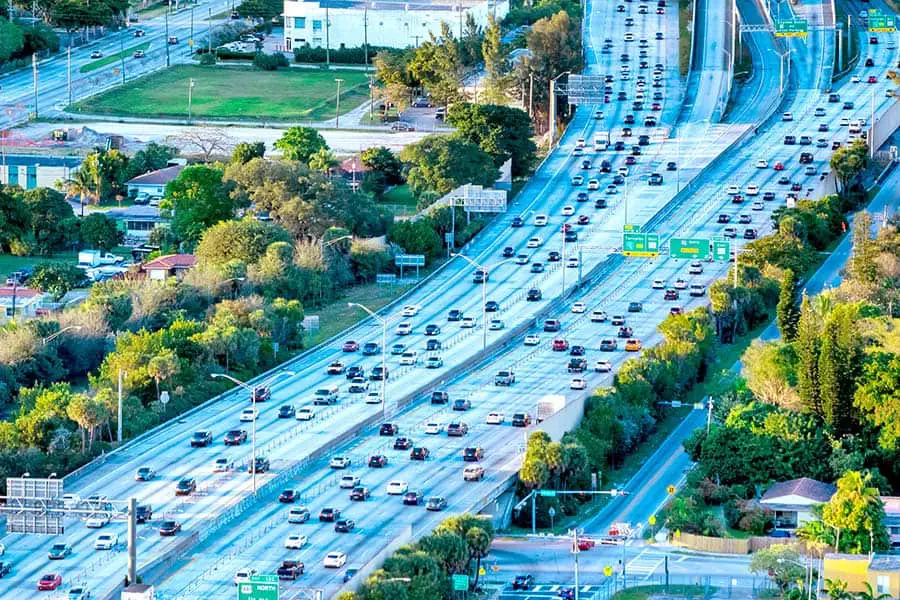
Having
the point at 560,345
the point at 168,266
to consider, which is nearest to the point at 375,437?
the point at 560,345

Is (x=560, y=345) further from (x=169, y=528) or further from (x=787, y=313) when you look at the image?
(x=169, y=528)

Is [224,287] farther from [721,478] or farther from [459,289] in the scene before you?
[721,478]

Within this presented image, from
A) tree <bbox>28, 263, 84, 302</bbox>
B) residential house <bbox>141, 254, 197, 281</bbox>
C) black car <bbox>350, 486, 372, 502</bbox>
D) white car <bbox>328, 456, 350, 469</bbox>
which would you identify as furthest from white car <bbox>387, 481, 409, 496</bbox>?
residential house <bbox>141, 254, 197, 281</bbox>

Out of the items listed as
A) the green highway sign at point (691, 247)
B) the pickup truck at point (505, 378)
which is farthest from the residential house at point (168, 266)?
the green highway sign at point (691, 247)

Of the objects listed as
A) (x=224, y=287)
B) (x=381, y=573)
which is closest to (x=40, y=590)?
(x=381, y=573)

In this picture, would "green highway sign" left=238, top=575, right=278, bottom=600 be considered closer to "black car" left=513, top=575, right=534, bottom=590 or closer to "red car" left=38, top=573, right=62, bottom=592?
"red car" left=38, top=573, right=62, bottom=592
